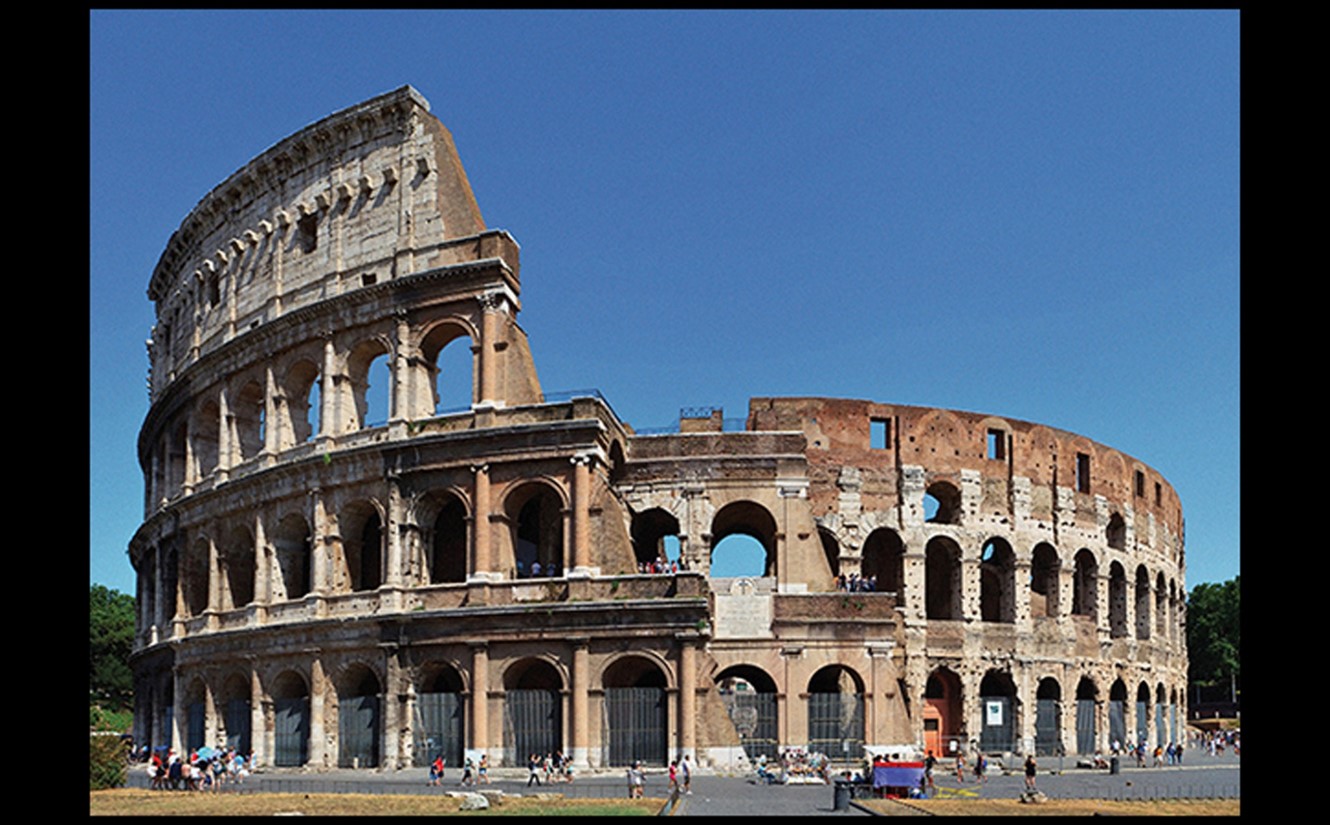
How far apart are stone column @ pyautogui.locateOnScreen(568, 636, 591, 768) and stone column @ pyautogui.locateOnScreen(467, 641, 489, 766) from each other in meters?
2.18

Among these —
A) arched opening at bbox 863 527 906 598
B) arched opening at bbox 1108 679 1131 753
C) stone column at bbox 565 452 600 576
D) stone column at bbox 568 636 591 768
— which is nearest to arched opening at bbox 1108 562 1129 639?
arched opening at bbox 1108 679 1131 753

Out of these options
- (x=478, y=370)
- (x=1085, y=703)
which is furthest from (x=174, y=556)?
(x=1085, y=703)

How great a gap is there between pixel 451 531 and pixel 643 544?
644 cm

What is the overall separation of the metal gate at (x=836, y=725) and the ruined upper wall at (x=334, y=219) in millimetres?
13644

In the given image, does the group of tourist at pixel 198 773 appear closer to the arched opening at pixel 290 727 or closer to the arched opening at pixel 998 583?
the arched opening at pixel 290 727

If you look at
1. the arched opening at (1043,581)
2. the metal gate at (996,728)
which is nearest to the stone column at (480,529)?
the metal gate at (996,728)

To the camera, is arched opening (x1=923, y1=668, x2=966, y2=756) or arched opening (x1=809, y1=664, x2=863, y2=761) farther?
arched opening (x1=923, y1=668, x2=966, y2=756)

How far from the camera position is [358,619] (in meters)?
32.0

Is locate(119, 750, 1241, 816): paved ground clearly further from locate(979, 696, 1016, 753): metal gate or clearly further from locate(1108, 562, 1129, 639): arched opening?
locate(1108, 562, 1129, 639): arched opening

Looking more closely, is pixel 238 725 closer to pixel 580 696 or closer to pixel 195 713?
pixel 195 713

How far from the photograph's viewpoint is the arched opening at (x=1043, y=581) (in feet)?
136

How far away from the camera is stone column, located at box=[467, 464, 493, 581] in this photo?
30984 millimetres

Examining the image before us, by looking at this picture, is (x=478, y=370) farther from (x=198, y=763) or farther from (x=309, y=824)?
(x=309, y=824)
